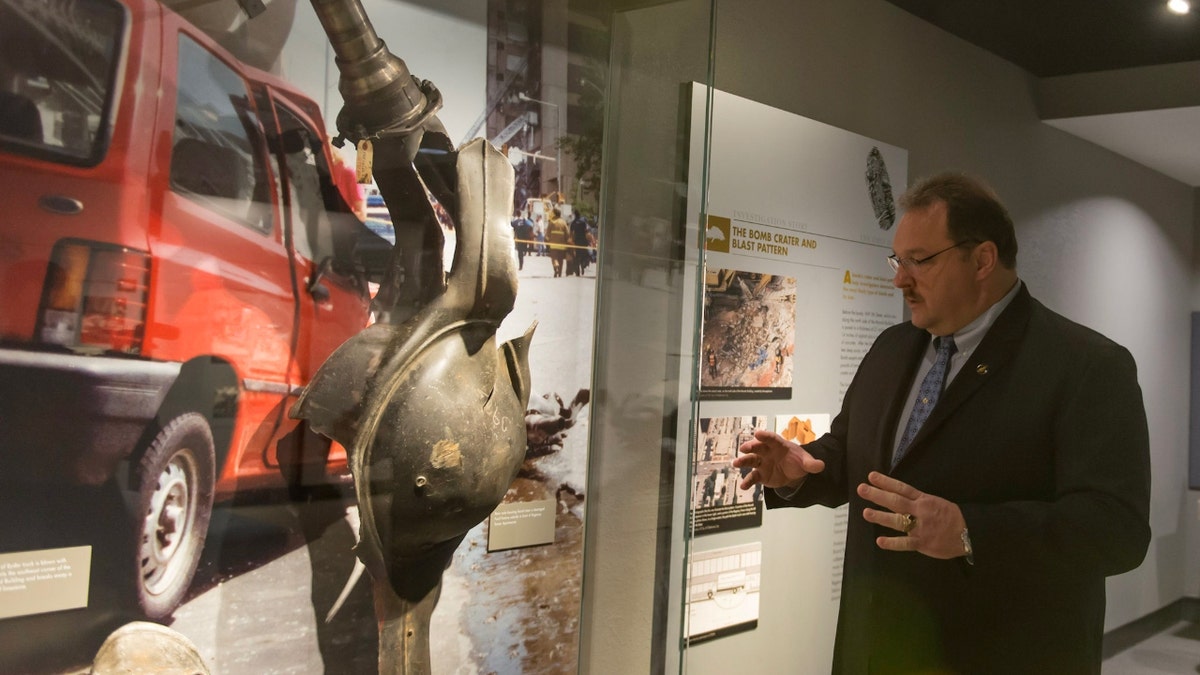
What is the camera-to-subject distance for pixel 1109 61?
2926 mm

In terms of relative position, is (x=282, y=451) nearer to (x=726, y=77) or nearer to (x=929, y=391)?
(x=929, y=391)

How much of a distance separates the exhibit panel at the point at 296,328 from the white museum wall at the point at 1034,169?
1289 mm

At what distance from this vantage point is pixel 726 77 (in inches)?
110

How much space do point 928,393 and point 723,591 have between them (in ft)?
3.54

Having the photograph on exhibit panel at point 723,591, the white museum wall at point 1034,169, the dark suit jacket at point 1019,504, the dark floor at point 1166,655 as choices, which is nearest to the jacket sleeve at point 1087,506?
the dark suit jacket at point 1019,504

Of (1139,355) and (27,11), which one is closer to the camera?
(27,11)

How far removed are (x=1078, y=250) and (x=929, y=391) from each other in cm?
213

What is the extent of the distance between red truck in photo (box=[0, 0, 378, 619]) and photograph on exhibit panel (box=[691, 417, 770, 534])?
141cm

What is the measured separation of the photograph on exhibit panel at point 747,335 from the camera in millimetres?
2744

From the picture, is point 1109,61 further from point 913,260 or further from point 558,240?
point 558,240

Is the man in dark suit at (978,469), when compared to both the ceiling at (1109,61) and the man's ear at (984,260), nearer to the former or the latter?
the man's ear at (984,260)

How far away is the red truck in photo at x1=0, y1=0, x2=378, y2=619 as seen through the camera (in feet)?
3.84

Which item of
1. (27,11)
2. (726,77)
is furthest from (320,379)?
(726,77)

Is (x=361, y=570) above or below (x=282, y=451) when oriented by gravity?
below
